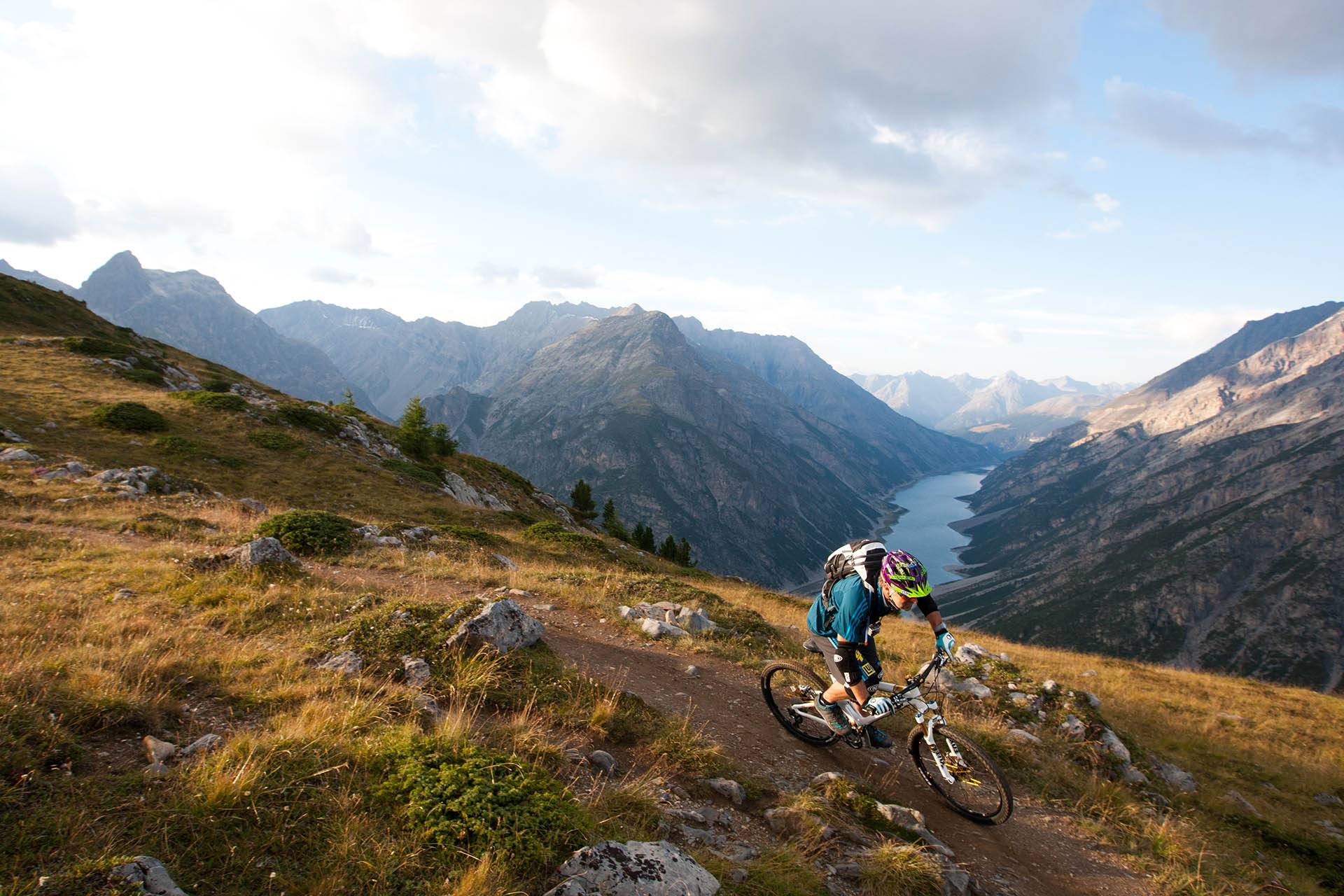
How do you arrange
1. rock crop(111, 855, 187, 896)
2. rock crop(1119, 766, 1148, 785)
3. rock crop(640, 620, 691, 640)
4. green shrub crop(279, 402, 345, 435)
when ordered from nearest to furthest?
rock crop(111, 855, 187, 896) → rock crop(1119, 766, 1148, 785) → rock crop(640, 620, 691, 640) → green shrub crop(279, 402, 345, 435)

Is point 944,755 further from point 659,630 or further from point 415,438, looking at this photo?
point 415,438

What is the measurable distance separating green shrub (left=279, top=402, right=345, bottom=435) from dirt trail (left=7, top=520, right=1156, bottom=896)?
78.1 ft

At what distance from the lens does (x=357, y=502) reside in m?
24.3

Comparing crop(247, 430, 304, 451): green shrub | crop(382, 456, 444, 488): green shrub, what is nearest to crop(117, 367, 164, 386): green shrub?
crop(247, 430, 304, 451): green shrub

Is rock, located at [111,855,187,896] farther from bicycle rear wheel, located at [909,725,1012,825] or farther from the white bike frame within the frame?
bicycle rear wheel, located at [909,725,1012,825]

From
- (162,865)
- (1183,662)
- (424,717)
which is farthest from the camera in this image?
(1183,662)

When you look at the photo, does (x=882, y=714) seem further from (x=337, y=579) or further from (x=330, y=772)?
(x=337, y=579)

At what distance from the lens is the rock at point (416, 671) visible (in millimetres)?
7504

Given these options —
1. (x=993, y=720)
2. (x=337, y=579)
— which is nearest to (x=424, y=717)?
(x=337, y=579)

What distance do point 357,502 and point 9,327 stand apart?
4357 centimetres

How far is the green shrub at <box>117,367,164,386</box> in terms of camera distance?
1379 inches

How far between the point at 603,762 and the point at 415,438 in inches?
1572

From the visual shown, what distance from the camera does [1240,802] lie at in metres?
13.9

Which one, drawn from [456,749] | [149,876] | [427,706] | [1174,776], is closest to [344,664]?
[427,706]
